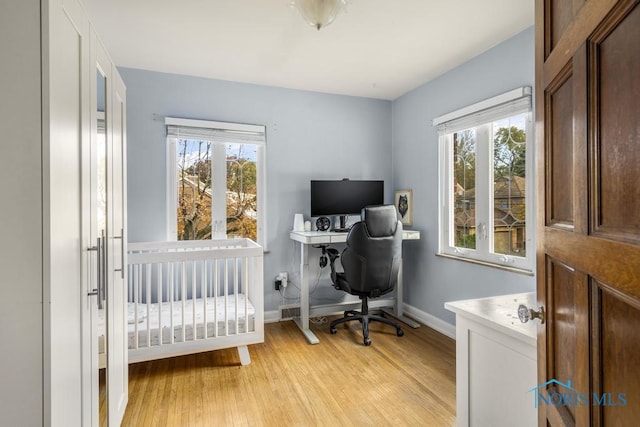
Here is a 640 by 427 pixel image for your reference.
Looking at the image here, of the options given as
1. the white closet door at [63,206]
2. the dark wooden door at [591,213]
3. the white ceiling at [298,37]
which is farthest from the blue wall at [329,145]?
the white closet door at [63,206]

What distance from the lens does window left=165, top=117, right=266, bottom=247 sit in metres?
3.01

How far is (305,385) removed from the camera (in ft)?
6.97

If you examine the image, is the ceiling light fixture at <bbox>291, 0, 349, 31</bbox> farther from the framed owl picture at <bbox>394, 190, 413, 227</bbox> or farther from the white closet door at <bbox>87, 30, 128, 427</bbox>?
the framed owl picture at <bbox>394, 190, 413, 227</bbox>

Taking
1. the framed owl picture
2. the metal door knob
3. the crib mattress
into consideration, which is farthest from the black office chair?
the metal door knob

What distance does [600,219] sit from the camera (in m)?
0.51

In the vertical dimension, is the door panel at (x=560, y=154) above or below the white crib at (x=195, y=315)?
above

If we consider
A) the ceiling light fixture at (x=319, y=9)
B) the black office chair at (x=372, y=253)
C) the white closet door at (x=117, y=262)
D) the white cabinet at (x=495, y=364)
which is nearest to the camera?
the white cabinet at (x=495, y=364)

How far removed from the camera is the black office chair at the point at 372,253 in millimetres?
2707

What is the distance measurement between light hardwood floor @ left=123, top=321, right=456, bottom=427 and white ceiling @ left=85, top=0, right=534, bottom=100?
2.47 m

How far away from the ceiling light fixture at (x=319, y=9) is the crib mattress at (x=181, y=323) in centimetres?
185

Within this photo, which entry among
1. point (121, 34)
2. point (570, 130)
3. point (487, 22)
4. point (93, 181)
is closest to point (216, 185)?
point (121, 34)

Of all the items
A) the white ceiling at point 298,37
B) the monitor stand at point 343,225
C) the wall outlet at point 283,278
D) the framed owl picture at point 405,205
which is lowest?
the wall outlet at point 283,278

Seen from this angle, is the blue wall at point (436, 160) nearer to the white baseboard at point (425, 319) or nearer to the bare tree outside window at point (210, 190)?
the white baseboard at point (425, 319)

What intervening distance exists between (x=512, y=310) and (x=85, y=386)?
61.2 inches
